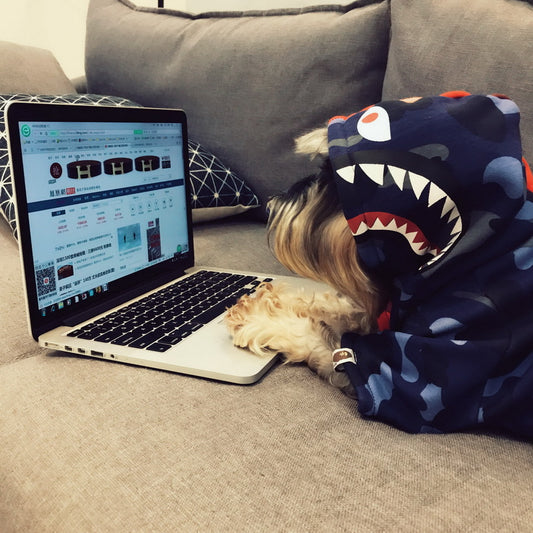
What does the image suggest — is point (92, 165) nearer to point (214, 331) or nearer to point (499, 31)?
point (214, 331)

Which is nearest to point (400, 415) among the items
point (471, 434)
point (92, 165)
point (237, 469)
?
point (471, 434)

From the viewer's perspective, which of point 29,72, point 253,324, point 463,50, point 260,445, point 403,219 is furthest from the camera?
point 29,72

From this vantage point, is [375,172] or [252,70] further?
[252,70]

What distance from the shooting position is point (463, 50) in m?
1.08

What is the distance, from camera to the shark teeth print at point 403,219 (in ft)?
2.16

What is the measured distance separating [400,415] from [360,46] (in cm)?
99

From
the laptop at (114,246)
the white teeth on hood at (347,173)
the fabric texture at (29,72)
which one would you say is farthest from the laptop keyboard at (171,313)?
the fabric texture at (29,72)

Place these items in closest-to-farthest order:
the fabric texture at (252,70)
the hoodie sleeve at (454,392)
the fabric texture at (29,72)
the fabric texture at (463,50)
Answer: the hoodie sleeve at (454,392)
the fabric texture at (463,50)
the fabric texture at (252,70)
the fabric texture at (29,72)

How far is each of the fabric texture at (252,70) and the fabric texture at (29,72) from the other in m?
0.13

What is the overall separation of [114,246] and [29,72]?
3.26ft

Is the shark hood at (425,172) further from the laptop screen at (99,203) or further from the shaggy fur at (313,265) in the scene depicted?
the laptop screen at (99,203)

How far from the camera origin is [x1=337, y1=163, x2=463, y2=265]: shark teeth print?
2.16ft

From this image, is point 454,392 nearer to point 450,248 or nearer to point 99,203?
point 450,248

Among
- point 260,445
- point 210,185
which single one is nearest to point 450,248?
point 260,445
